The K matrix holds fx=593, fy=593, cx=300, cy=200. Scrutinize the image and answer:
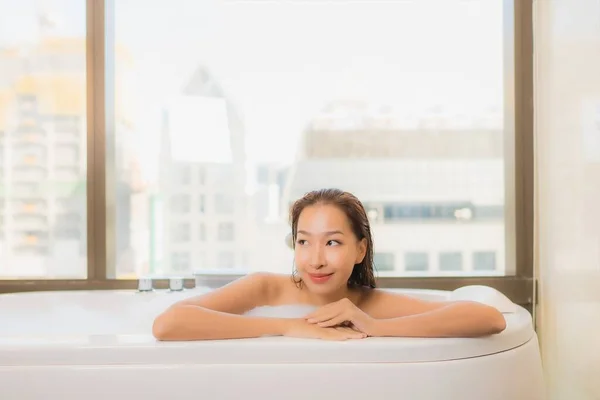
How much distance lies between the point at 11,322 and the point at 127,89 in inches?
39.7

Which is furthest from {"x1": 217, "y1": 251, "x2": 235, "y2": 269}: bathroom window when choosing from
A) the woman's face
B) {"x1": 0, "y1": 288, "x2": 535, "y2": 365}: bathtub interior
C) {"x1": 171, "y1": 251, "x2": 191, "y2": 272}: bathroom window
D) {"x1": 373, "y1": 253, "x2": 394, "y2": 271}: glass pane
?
{"x1": 0, "y1": 288, "x2": 535, "y2": 365}: bathtub interior

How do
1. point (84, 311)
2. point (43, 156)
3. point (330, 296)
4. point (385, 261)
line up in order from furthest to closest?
point (385, 261) → point (43, 156) → point (84, 311) → point (330, 296)

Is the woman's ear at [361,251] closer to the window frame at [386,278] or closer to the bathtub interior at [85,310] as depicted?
the bathtub interior at [85,310]

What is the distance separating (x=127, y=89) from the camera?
2.40 metres

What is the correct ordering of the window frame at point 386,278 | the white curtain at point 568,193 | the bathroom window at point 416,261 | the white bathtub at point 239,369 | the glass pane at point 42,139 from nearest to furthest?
1. the white bathtub at point 239,369
2. the white curtain at point 568,193
3. the window frame at point 386,278
4. the glass pane at point 42,139
5. the bathroom window at point 416,261

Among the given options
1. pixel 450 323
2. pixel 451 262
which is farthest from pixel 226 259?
pixel 450 323

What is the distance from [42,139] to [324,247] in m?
1.48

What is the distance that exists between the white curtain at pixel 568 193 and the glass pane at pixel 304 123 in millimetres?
349

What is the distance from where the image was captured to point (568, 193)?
6.09 ft

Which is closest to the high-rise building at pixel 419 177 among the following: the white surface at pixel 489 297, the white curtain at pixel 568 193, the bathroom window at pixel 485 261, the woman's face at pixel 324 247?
the bathroom window at pixel 485 261

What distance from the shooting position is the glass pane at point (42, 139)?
2328 millimetres

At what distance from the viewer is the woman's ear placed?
4.76 ft

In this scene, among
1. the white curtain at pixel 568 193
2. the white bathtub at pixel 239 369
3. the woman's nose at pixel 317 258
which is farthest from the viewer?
the white curtain at pixel 568 193

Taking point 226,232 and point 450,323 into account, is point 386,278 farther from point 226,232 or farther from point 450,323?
point 450,323
